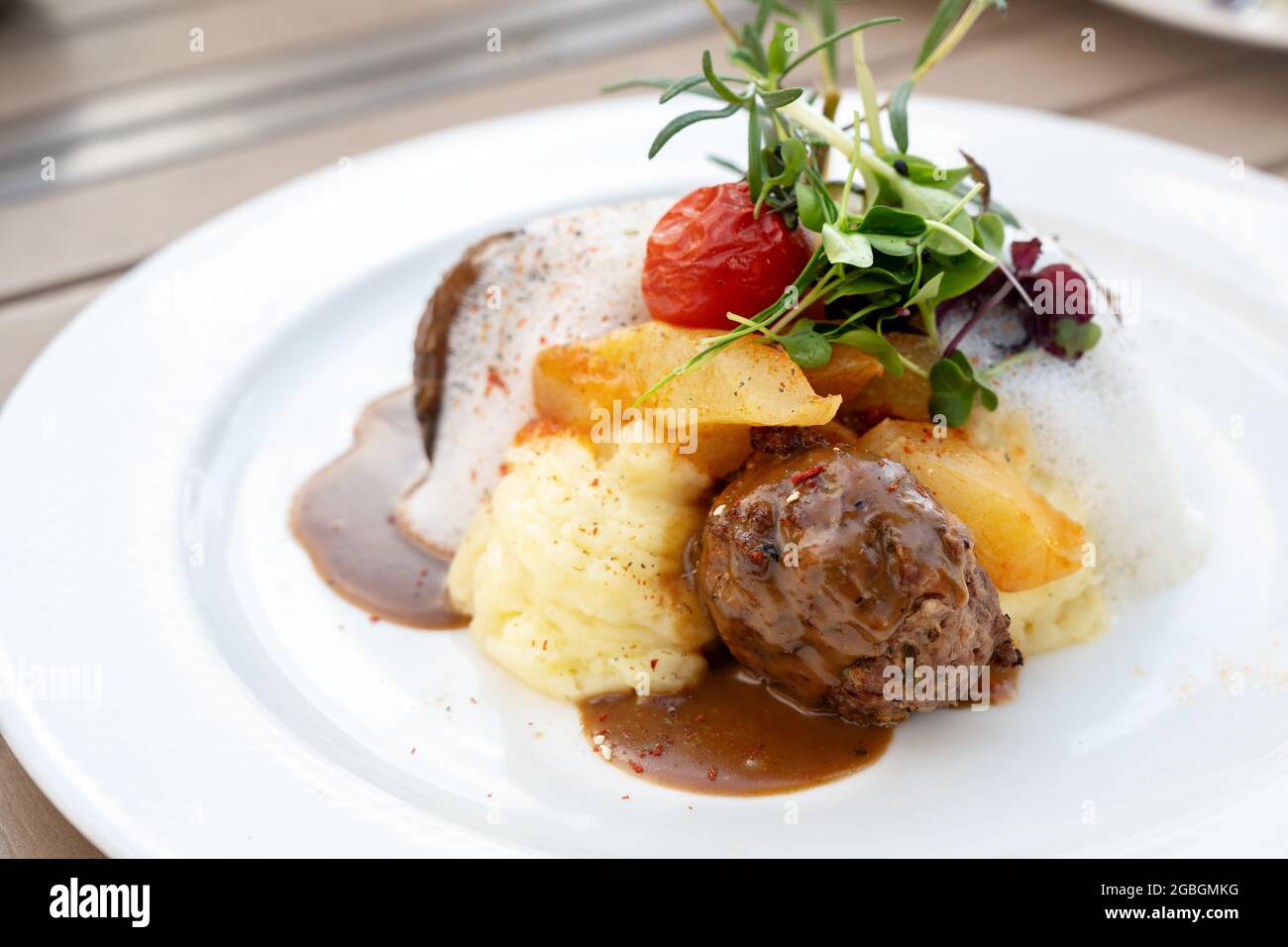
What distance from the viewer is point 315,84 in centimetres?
582

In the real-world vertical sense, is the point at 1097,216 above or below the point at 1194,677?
above

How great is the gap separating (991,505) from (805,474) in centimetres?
50

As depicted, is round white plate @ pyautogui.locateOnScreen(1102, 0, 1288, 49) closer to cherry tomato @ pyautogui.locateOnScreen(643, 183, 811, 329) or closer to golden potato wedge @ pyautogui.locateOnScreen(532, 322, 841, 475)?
cherry tomato @ pyautogui.locateOnScreen(643, 183, 811, 329)

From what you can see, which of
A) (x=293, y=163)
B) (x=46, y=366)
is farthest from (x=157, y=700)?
(x=293, y=163)

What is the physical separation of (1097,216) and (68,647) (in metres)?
3.38

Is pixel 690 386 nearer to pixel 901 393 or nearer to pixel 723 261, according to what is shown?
pixel 723 261

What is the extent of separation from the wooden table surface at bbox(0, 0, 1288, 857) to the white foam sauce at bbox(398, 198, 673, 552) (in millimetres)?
1622

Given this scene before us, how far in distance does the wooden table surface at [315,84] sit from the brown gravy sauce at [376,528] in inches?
50.0

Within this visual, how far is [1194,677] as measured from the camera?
311 centimetres

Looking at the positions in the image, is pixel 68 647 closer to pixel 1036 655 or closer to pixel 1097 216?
pixel 1036 655

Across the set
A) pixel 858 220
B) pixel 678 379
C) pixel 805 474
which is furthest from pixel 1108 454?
pixel 678 379

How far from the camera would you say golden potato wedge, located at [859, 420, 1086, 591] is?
9.88 ft

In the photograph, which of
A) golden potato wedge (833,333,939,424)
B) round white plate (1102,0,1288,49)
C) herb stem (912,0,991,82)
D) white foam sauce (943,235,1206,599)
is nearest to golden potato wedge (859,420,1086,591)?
golden potato wedge (833,333,939,424)

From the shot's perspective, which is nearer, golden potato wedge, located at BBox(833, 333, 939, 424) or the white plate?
the white plate
